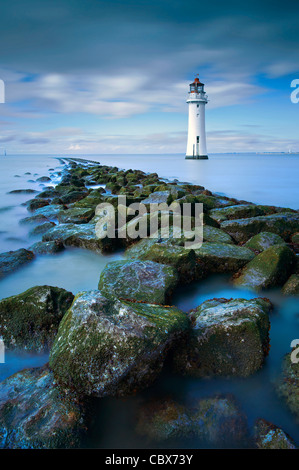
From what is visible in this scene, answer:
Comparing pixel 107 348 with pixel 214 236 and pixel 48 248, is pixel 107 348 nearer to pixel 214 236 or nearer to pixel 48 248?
pixel 214 236

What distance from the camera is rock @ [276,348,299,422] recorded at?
2.59 metres

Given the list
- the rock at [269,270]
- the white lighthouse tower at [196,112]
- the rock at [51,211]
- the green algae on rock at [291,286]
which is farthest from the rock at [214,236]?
the white lighthouse tower at [196,112]

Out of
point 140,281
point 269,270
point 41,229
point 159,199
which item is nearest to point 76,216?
point 41,229

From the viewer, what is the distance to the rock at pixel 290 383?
2594 millimetres

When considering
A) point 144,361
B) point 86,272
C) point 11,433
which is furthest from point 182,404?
point 86,272

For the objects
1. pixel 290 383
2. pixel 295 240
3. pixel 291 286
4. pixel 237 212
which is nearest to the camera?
pixel 290 383

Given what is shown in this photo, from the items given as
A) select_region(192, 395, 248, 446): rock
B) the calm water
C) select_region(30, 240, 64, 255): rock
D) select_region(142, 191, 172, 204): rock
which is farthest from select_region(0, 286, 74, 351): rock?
select_region(142, 191, 172, 204): rock

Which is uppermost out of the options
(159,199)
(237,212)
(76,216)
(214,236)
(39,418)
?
(159,199)

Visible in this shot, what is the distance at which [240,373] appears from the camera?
9.46 feet

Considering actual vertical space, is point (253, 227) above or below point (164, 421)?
above

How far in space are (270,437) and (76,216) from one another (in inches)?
286

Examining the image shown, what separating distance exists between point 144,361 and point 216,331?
80cm

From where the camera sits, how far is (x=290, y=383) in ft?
8.98

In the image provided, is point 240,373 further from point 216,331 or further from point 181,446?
point 181,446
